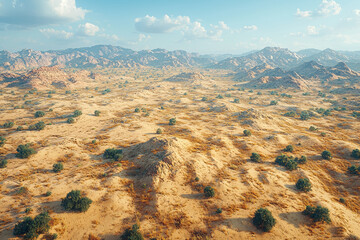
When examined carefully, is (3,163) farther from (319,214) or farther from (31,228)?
→ (319,214)

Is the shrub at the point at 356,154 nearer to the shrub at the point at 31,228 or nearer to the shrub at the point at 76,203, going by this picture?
the shrub at the point at 76,203

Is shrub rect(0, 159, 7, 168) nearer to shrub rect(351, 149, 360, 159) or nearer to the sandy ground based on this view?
the sandy ground

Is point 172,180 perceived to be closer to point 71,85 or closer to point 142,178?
point 142,178

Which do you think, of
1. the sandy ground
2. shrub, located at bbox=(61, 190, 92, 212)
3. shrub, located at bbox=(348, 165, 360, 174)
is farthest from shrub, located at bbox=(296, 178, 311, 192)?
shrub, located at bbox=(61, 190, 92, 212)

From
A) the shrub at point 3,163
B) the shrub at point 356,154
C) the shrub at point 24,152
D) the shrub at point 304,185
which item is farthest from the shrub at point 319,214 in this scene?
the shrub at point 3,163

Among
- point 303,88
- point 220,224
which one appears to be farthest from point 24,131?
point 303,88
